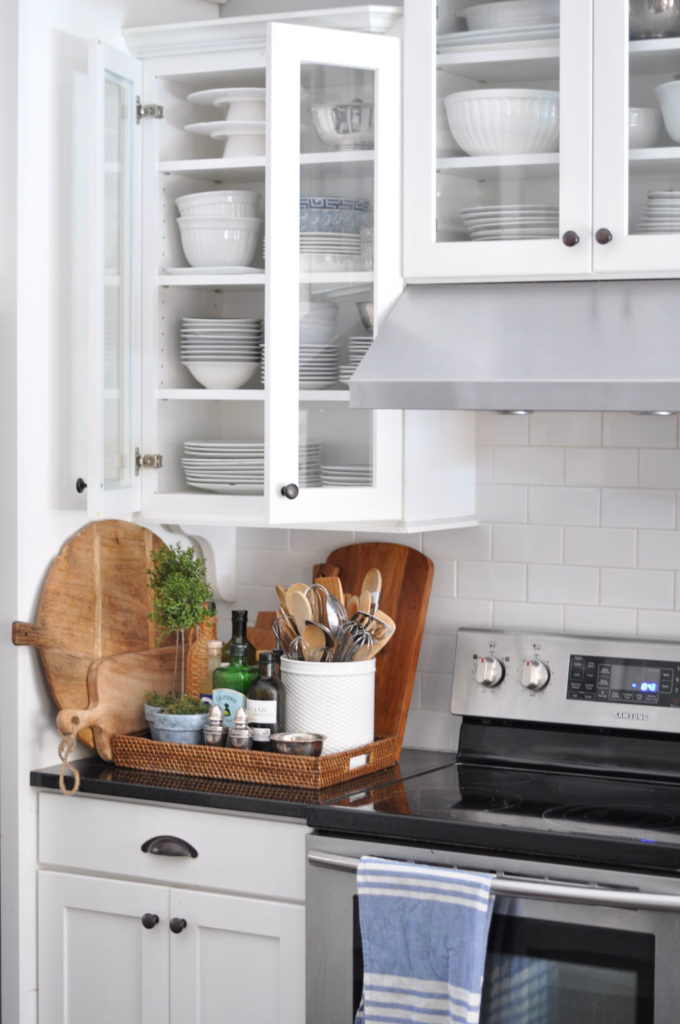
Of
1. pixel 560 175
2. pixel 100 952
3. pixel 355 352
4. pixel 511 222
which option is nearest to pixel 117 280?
pixel 355 352

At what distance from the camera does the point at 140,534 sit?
2.88 m

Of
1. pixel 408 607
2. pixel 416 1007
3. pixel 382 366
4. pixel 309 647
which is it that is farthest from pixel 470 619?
pixel 416 1007

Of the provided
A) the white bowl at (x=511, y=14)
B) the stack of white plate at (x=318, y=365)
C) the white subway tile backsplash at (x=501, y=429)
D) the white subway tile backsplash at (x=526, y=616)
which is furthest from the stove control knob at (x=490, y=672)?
the white bowl at (x=511, y=14)

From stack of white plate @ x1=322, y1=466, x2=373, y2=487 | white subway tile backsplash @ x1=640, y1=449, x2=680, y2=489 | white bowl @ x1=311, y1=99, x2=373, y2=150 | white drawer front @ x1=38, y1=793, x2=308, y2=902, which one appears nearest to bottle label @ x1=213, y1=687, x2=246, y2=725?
white drawer front @ x1=38, y1=793, x2=308, y2=902

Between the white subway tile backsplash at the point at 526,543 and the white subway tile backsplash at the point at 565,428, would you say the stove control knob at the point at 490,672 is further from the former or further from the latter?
the white subway tile backsplash at the point at 565,428

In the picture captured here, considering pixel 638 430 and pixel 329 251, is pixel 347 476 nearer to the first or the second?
pixel 329 251

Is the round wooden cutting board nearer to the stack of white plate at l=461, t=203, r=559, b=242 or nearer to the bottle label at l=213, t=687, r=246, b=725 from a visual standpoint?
the bottle label at l=213, t=687, r=246, b=725

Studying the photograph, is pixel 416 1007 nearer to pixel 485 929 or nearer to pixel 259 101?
pixel 485 929

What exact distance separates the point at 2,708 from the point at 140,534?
478 mm

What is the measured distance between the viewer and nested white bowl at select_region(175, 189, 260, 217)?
2.70 meters

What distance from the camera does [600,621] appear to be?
2.78 meters

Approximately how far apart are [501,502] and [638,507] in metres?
0.29

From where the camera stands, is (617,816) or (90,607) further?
(90,607)

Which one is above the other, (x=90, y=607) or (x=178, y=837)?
(x=90, y=607)
